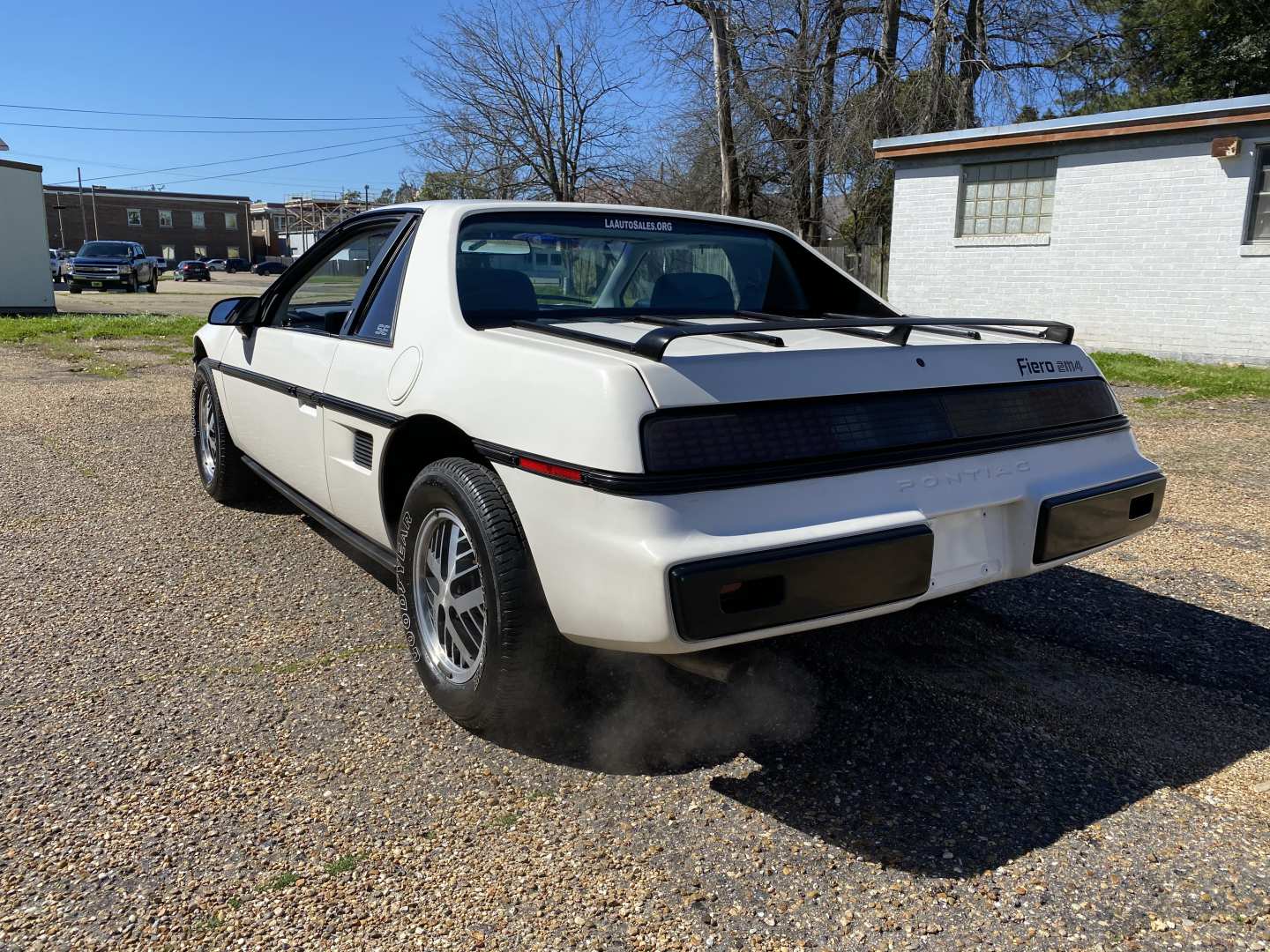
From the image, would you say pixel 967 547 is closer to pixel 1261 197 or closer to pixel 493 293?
pixel 493 293

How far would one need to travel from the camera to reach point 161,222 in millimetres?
83312

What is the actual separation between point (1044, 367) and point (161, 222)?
9232 cm

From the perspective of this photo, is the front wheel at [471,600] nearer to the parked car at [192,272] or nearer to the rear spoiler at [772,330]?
the rear spoiler at [772,330]

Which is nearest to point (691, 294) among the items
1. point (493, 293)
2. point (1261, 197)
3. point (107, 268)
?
point (493, 293)

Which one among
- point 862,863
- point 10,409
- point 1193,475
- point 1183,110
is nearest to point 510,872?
point 862,863

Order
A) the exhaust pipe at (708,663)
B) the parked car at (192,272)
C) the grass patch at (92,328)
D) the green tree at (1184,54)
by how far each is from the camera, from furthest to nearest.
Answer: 1. the parked car at (192,272)
2. the green tree at (1184,54)
3. the grass patch at (92,328)
4. the exhaust pipe at (708,663)

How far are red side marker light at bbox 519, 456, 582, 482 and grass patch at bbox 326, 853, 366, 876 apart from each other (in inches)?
38.5

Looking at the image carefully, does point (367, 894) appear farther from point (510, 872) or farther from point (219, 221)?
point (219, 221)

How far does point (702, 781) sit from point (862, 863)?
0.50m

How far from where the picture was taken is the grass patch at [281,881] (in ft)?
7.18

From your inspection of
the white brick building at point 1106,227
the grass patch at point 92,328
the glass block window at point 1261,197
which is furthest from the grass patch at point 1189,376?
the grass patch at point 92,328

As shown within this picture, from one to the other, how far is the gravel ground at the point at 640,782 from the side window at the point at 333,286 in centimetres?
107

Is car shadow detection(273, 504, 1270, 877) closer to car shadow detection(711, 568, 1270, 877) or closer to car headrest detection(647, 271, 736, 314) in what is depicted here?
car shadow detection(711, 568, 1270, 877)

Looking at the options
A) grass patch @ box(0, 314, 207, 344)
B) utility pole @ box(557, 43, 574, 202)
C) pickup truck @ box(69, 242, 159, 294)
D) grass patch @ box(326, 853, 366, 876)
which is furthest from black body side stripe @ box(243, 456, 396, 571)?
pickup truck @ box(69, 242, 159, 294)
